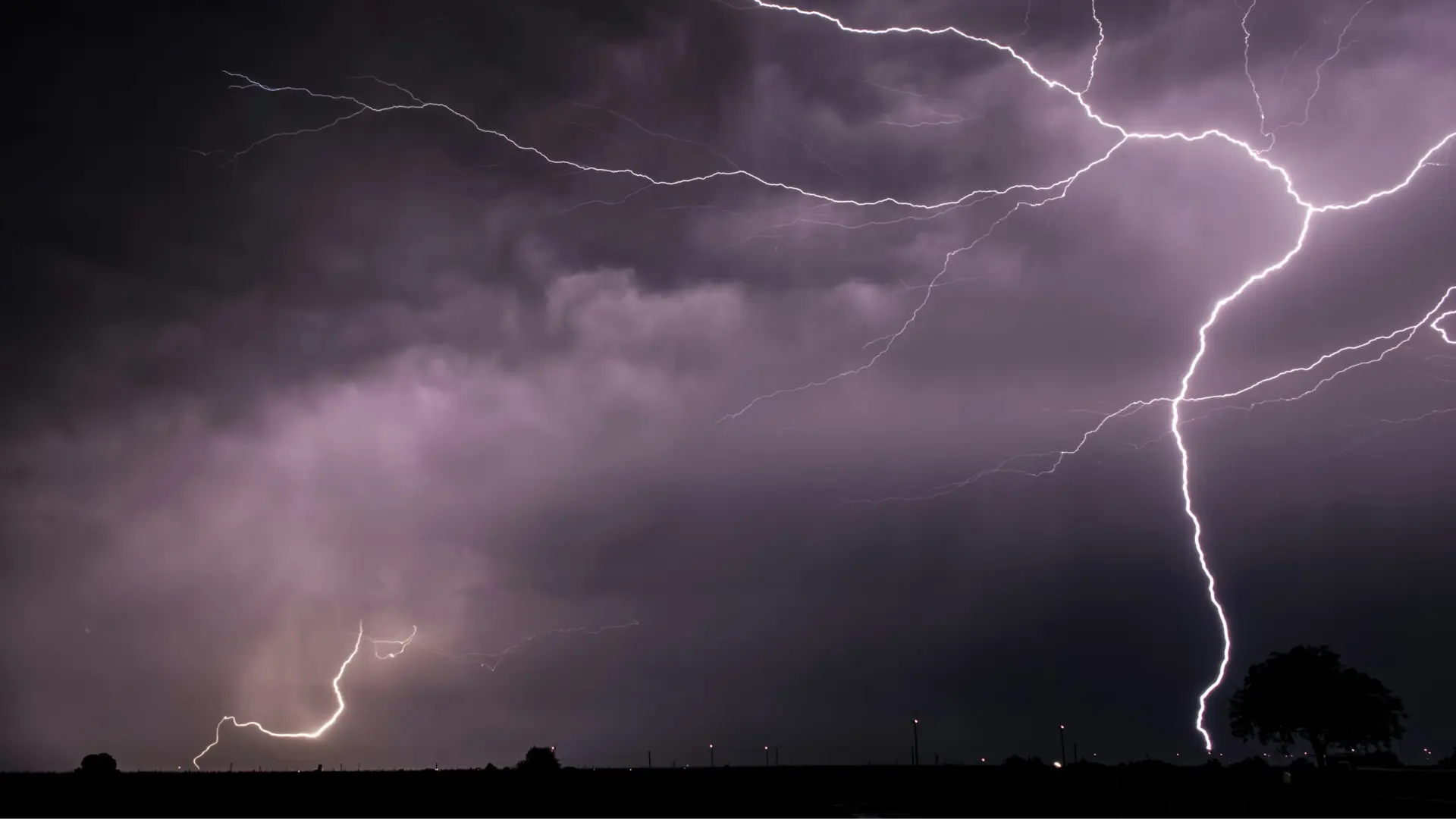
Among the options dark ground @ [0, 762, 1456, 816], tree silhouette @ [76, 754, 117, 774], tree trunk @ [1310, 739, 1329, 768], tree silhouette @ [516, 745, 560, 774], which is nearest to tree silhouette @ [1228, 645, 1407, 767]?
tree trunk @ [1310, 739, 1329, 768]

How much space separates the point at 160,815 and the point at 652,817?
11682 millimetres

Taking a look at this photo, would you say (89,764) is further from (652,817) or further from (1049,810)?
(1049,810)

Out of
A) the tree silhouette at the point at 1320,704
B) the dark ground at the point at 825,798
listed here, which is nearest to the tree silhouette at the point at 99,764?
the dark ground at the point at 825,798

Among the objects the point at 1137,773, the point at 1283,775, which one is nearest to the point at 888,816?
the point at 1137,773

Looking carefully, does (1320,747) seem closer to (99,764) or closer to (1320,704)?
(1320,704)

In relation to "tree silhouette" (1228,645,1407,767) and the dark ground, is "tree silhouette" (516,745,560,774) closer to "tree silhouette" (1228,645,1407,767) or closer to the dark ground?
the dark ground

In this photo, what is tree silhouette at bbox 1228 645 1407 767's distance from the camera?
4616 centimetres

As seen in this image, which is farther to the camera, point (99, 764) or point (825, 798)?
point (99, 764)

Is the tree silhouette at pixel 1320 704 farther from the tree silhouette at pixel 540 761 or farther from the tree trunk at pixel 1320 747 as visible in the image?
the tree silhouette at pixel 540 761

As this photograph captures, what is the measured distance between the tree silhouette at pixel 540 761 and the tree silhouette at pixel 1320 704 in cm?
3655

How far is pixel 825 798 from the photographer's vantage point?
2933 cm

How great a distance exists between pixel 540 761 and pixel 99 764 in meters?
22.5

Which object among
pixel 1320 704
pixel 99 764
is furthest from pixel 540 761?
pixel 1320 704

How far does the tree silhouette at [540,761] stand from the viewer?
49438mm
